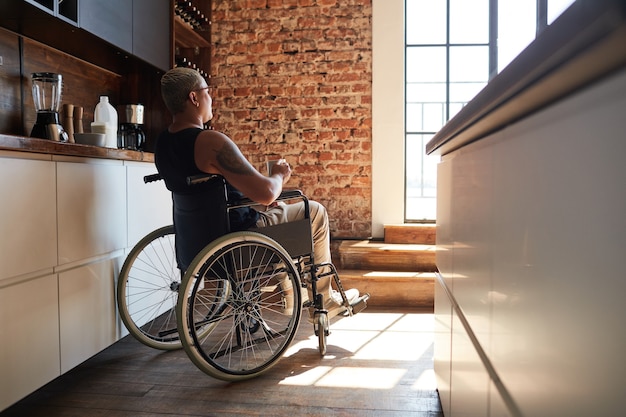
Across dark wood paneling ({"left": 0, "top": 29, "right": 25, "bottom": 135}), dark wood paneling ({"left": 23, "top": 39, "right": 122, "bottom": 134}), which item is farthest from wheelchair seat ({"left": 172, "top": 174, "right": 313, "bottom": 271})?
dark wood paneling ({"left": 23, "top": 39, "right": 122, "bottom": 134})

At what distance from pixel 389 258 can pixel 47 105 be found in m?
2.52

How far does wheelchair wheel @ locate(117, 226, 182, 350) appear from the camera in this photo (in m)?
2.45

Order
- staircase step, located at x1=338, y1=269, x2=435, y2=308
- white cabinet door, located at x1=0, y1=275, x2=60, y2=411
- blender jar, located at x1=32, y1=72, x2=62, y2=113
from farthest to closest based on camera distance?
staircase step, located at x1=338, y1=269, x2=435, y2=308 < blender jar, located at x1=32, y1=72, x2=62, y2=113 < white cabinet door, located at x1=0, y1=275, x2=60, y2=411

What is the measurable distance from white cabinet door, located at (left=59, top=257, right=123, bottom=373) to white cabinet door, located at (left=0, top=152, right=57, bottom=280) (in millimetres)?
179

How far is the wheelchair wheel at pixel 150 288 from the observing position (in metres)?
2.45

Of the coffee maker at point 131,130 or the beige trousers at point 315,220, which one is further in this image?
the coffee maker at point 131,130

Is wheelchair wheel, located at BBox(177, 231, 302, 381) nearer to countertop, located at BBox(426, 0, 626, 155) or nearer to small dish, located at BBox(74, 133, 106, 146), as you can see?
small dish, located at BBox(74, 133, 106, 146)

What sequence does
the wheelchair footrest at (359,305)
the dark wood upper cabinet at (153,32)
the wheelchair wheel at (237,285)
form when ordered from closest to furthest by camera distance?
1. the wheelchair wheel at (237,285)
2. the wheelchair footrest at (359,305)
3. the dark wood upper cabinet at (153,32)

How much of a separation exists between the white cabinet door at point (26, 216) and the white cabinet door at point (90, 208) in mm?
76

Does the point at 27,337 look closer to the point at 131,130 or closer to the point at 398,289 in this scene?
the point at 131,130

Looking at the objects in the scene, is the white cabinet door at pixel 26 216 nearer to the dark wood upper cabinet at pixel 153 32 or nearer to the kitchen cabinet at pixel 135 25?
the kitchen cabinet at pixel 135 25

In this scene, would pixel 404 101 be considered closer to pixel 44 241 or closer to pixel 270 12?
pixel 270 12

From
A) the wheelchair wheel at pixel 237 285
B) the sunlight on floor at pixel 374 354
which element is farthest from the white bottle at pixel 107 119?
the sunlight on floor at pixel 374 354

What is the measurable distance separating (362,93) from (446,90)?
2.49ft
